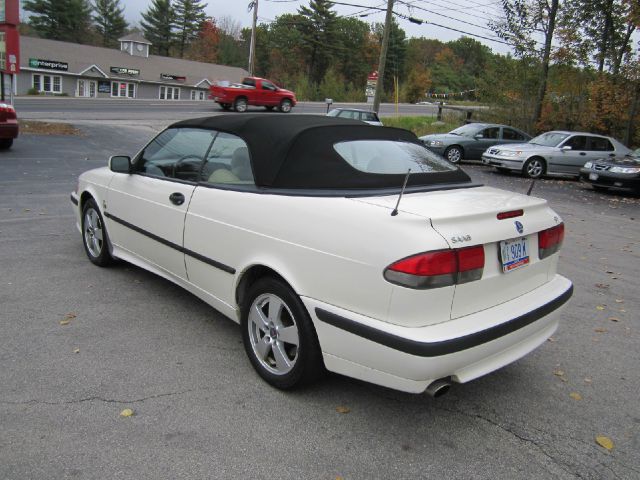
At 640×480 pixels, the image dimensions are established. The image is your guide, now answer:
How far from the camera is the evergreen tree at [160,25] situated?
261 feet

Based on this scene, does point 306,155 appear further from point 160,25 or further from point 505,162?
point 160,25

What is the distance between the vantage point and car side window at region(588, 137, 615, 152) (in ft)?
57.4

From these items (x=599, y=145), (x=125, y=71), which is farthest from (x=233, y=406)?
(x=125, y=71)

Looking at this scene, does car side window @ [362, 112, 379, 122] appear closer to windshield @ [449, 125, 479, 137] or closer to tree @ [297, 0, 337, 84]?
windshield @ [449, 125, 479, 137]

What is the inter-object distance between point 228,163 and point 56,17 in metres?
80.7

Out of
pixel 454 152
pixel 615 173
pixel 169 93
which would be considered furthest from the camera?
pixel 169 93

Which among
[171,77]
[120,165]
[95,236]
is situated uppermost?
[171,77]

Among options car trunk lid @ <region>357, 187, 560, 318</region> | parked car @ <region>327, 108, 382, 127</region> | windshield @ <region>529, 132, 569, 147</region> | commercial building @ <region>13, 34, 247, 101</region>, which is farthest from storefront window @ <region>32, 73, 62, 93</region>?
car trunk lid @ <region>357, 187, 560, 318</region>

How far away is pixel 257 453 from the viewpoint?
2.69 meters

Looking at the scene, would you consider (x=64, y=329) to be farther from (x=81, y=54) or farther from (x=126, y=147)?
(x=81, y=54)

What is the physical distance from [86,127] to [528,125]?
62.4ft

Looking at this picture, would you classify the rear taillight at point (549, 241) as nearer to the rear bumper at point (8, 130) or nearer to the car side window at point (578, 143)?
the rear bumper at point (8, 130)

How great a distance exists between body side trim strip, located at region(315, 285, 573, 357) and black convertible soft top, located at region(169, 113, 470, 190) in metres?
0.85

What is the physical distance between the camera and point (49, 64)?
50.2m
